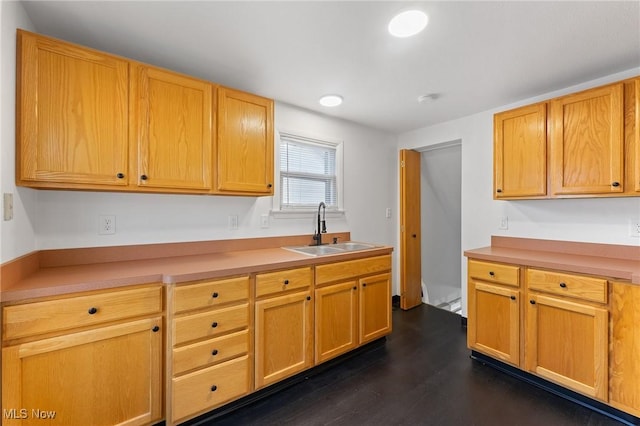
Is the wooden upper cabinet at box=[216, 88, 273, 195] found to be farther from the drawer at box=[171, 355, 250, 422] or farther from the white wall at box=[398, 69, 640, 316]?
the white wall at box=[398, 69, 640, 316]

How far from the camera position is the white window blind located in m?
2.83

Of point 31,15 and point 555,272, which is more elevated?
point 31,15

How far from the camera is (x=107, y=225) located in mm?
1898

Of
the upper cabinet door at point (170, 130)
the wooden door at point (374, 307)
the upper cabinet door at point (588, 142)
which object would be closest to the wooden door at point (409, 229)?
the wooden door at point (374, 307)

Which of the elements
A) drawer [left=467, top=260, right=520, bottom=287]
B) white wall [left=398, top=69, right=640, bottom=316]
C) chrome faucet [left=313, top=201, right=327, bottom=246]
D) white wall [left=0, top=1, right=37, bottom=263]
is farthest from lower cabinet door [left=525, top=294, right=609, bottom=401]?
white wall [left=0, top=1, right=37, bottom=263]

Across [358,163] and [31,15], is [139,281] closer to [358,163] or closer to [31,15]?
[31,15]

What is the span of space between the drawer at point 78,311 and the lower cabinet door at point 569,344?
2.54 m

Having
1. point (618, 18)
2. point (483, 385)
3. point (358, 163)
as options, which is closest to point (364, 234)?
point (358, 163)

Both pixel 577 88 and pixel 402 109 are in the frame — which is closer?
pixel 577 88

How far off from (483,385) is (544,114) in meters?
2.18

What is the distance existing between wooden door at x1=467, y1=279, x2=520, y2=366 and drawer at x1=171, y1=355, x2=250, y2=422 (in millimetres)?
1890

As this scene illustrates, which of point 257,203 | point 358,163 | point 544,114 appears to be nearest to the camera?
point 544,114

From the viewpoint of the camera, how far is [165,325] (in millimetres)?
1592

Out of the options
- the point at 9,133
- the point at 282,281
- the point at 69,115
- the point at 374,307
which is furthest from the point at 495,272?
the point at 9,133
